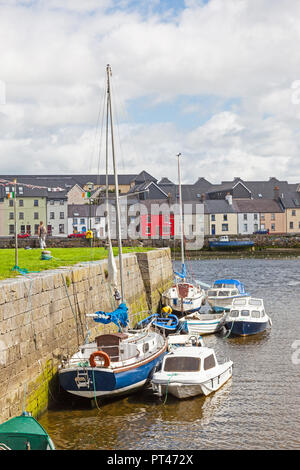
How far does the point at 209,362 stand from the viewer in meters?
19.2

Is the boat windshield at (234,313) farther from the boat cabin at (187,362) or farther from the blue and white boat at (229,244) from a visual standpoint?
the blue and white boat at (229,244)

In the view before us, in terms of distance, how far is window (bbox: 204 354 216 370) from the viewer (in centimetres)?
1888

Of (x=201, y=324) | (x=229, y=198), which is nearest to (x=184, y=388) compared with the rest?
(x=201, y=324)

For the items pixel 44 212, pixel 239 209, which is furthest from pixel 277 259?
pixel 44 212

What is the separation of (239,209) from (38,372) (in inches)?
3862

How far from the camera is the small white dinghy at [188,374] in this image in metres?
17.8

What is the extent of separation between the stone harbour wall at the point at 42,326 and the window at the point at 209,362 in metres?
4.41

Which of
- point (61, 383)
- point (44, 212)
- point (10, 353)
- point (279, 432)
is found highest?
point (44, 212)

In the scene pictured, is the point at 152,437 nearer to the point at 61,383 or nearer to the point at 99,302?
the point at 61,383

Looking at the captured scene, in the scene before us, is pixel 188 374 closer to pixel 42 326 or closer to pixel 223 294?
pixel 42 326

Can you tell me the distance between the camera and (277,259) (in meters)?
87.1

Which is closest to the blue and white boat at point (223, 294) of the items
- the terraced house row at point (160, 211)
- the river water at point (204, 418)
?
the river water at point (204, 418)

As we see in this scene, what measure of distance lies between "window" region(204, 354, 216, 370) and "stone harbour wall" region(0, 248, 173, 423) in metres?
4.41
